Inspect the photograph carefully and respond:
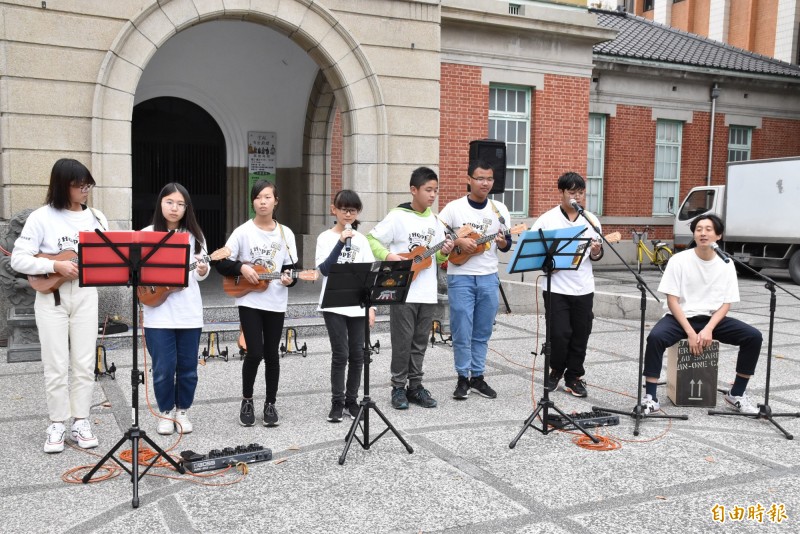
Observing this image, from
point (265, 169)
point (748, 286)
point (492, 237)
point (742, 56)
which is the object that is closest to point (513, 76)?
point (265, 169)

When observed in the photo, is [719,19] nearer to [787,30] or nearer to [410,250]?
[787,30]

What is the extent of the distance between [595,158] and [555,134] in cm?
442

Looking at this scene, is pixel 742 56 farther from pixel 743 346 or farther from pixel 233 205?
pixel 743 346

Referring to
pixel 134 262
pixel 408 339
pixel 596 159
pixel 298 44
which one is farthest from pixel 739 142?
pixel 134 262

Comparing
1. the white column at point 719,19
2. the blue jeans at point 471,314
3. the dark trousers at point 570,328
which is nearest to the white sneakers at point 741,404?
the dark trousers at point 570,328

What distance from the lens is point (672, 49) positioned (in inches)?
859

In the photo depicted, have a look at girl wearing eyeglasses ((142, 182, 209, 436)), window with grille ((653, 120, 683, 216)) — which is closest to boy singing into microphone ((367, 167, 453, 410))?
girl wearing eyeglasses ((142, 182, 209, 436))

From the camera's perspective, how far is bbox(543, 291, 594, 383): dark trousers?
6.48 metres

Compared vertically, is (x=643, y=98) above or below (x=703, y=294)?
above

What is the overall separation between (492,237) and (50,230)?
3.28 meters

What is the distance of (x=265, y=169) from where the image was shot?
1408 centimetres

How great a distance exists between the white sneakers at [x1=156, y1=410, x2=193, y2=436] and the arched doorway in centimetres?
902

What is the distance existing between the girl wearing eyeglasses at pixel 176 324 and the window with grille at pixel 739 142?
1988 centimetres

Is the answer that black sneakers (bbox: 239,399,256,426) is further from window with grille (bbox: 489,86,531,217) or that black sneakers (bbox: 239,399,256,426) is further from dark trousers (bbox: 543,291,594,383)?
window with grille (bbox: 489,86,531,217)
